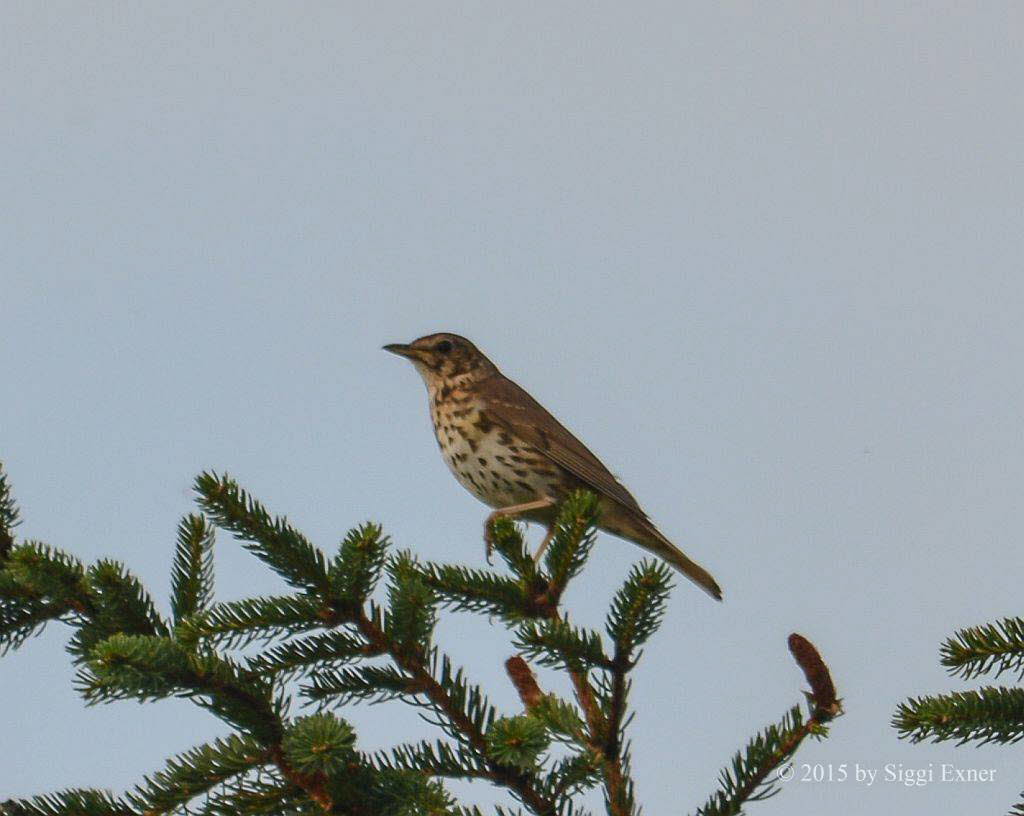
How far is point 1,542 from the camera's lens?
4176 millimetres

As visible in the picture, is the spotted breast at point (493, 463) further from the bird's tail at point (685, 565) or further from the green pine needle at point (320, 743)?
the green pine needle at point (320, 743)

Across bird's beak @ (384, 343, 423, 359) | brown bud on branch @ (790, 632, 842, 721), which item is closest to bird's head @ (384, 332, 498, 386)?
bird's beak @ (384, 343, 423, 359)

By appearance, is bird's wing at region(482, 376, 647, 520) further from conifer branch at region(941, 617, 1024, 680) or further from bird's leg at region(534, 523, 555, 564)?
conifer branch at region(941, 617, 1024, 680)

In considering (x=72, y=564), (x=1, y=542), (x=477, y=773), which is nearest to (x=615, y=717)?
→ (x=477, y=773)

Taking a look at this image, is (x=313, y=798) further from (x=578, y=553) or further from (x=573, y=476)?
(x=573, y=476)

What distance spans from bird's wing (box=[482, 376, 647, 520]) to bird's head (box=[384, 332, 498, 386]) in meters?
0.29

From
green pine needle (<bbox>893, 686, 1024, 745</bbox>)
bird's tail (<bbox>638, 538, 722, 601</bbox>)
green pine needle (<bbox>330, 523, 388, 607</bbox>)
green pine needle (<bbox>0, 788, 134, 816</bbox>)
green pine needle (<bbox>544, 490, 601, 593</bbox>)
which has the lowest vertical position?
green pine needle (<bbox>0, 788, 134, 816</bbox>)

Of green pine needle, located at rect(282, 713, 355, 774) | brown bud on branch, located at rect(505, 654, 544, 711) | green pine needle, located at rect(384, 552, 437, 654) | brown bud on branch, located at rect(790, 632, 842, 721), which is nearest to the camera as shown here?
green pine needle, located at rect(282, 713, 355, 774)

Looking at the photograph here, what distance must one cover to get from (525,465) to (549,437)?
362 millimetres

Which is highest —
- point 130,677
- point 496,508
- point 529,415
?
point 529,415

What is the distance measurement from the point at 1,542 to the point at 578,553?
188 centimetres

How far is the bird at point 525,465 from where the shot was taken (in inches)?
294

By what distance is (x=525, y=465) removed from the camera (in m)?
7.52

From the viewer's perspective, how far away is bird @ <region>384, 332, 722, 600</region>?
7477 millimetres
